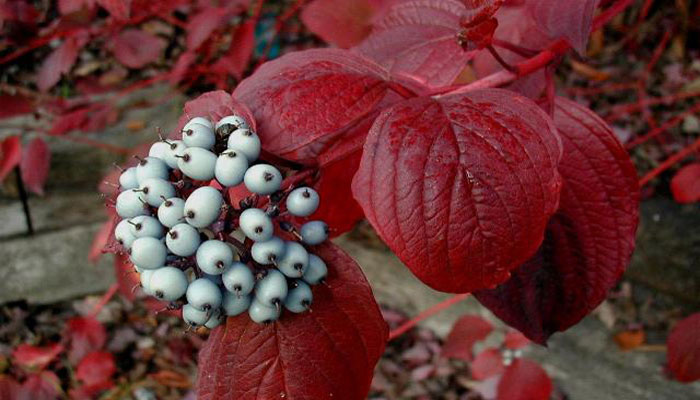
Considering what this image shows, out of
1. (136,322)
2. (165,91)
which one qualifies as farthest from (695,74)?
(136,322)

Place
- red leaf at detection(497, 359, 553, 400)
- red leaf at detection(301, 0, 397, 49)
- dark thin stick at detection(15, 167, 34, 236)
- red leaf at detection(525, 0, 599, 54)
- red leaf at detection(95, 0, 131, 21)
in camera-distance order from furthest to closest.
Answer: dark thin stick at detection(15, 167, 34, 236) < red leaf at detection(301, 0, 397, 49) < red leaf at detection(497, 359, 553, 400) < red leaf at detection(95, 0, 131, 21) < red leaf at detection(525, 0, 599, 54)

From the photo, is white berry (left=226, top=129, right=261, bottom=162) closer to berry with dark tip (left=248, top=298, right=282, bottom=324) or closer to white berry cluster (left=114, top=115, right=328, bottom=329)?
white berry cluster (left=114, top=115, right=328, bottom=329)

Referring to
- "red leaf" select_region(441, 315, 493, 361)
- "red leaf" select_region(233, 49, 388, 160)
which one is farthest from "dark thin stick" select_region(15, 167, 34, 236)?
"red leaf" select_region(233, 49, 388, 160)

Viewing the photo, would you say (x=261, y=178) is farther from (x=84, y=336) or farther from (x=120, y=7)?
(x=84, y=336)

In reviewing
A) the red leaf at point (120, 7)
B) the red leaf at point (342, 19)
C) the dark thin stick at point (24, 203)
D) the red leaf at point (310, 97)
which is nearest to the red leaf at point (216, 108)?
the red leaf at point (310, 97)

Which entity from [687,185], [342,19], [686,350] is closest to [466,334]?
[686,350]

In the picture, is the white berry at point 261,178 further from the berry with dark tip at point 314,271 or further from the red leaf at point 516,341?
the red leaf at point 516,341
